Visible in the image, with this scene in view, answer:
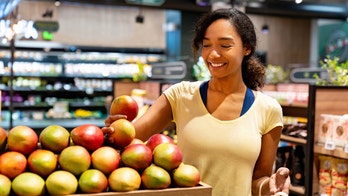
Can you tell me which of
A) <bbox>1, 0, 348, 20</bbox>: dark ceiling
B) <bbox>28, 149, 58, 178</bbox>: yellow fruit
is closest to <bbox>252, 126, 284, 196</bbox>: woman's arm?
<bbox>28, 149, 58, 178</bbox>: yellow fruit

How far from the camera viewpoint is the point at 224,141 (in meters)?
2.05

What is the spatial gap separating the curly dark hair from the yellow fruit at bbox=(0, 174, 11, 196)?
1.07 meters

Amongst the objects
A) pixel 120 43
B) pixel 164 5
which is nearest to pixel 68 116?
pixel 120 43

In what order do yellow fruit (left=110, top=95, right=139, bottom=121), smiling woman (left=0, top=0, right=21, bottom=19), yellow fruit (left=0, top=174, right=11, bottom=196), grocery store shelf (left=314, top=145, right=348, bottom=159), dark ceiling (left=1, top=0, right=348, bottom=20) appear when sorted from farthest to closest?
dark ceiling (left=1, top=0, right=348, bottom=20) < smiling woman (left=0, top=0, right=21, bottom=19) < grocery store shelf (left=314, top=145, right=348, bottom=159) < yellow fruit (left=110, top=95, right=139, bottom=121) < yellow fruit (left=0, top=174, right=11, bottom=196)

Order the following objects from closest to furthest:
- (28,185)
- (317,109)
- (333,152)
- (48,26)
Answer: (28,185) < (333,152) < (317,109) < (48,26)

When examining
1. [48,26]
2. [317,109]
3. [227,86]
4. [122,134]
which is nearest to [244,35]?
[227,86]

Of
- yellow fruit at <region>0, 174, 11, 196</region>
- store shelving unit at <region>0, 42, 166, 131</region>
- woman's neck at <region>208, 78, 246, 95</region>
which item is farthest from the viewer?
store shelving unit at <region>0, 42, 166, 131</region>

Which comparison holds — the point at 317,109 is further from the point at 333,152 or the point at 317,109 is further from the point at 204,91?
the point at 204,91

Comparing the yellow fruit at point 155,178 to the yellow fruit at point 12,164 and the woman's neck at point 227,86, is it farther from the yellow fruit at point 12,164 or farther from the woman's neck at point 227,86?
the woman's neck at point 227,86

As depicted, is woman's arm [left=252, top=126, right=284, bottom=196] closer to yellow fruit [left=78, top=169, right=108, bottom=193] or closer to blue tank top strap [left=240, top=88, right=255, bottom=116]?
blue tank top strap [left=240, top=88, right=255, bottom=116]

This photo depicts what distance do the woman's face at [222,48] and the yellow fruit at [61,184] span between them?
825mm

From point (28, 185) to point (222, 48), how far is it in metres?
0.99

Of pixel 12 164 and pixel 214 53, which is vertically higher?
pixel 214 53

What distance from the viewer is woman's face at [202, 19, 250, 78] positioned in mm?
2008
